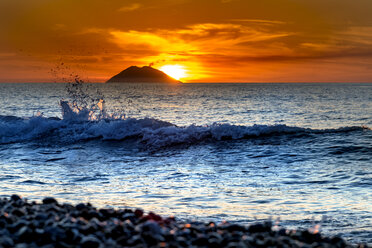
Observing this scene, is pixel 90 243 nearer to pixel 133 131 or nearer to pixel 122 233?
pixel 122 233

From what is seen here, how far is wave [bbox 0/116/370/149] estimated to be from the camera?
1688cm

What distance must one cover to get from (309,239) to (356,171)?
6.94 m

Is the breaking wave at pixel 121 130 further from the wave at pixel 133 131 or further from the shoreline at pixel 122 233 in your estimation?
the shoreline at pixel 122 233

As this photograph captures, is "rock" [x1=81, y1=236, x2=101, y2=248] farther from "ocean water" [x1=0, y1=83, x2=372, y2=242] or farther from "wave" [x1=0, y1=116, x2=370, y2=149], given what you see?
"wave" [x1=0, y1=116, x2=370, y2=149]

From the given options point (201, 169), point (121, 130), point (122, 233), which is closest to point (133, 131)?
point (121, 130)

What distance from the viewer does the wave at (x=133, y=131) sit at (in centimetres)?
1688

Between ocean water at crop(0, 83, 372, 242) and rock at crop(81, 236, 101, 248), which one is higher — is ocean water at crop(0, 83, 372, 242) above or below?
below

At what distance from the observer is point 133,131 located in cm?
1853

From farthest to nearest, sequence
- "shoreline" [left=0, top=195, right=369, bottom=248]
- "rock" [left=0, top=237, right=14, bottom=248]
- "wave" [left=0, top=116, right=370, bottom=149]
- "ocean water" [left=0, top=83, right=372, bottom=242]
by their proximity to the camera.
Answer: "wave" [left=0, top=116, right=370, bottom=149], "ocean water" [left=0, top=83, right=372, bottom=242], "shoreline" [left=0, top=195, right=369, bottom=248], "rock" [left=0, top=237, right=14, bottom=248]

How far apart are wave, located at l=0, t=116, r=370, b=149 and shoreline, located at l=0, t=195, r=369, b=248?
439 inches

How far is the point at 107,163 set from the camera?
12.9 metres

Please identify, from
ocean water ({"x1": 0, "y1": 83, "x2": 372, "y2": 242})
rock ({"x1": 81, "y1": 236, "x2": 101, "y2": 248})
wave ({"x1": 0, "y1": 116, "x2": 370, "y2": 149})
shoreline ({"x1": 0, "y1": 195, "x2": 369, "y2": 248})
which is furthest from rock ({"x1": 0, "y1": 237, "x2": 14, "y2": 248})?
wave ({"x1": 0, "y1": 116, "x2": 370, "y2": 149})

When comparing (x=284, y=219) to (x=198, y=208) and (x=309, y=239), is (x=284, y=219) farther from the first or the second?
(x=309, y=239)

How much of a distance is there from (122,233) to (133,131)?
14384 millimetres
